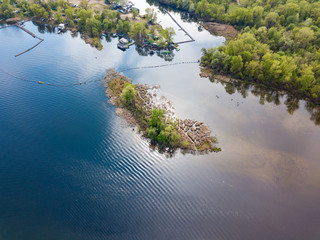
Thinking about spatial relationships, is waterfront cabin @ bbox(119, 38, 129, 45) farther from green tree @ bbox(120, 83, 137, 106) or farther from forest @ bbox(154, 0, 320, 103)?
forest @ bbox(154, 0, 320, 103)

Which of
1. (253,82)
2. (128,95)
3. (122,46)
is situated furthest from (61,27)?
(253,82)

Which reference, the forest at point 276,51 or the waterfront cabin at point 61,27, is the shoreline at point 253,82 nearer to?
the forest at point 276,51

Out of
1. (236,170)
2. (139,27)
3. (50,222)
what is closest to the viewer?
(50,222)

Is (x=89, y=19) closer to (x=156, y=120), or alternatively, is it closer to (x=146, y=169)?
(x=156, y=120)

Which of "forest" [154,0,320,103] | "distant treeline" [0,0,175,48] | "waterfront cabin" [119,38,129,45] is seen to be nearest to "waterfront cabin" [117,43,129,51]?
"waterfront cabin" [119,38,129,45]

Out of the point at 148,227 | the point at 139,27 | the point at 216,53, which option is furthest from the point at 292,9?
the point at 148,227

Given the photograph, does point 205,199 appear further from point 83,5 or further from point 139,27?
point 83,5
